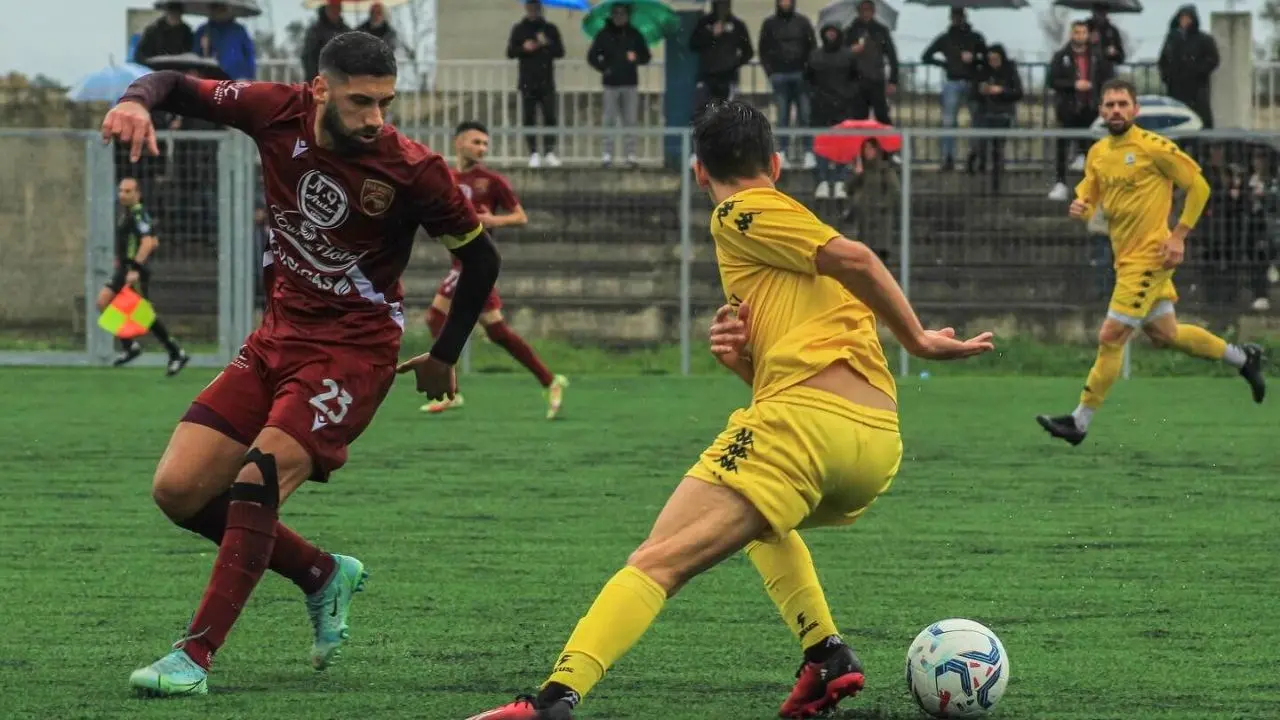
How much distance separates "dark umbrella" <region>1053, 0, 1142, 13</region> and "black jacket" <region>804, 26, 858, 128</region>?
290 cm

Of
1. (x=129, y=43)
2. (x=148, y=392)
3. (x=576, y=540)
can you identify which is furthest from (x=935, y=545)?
(x=129, y=43)

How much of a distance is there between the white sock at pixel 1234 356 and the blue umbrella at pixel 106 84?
13581mm

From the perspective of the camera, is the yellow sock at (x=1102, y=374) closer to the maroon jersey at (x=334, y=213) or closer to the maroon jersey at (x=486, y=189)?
the maroon jersey at (x=486, y=189)

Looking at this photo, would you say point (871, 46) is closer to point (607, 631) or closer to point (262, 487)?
point (262, 487)

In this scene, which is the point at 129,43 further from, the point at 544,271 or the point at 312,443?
the point at 312,443

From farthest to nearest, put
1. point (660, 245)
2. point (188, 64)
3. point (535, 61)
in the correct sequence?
point (535, 61)
point (188, 64)
point (660, 245)

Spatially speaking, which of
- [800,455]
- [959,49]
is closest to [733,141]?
[800,455]

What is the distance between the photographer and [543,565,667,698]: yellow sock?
523cm

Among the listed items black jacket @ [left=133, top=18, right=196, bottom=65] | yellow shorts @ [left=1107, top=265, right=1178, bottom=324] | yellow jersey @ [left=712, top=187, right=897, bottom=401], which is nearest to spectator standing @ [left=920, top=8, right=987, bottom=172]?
black jacket @ [left=133, top=18, right=196, bottom=65]

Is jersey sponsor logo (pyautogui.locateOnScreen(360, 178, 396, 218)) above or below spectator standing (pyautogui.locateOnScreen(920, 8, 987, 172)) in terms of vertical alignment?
below

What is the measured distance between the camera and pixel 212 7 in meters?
24.1

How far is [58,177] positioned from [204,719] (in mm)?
18862

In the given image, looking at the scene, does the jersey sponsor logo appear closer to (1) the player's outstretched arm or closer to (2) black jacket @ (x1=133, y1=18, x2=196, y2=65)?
(1) the player's outstretched arm

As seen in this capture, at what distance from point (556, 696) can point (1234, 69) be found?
24311 mm
